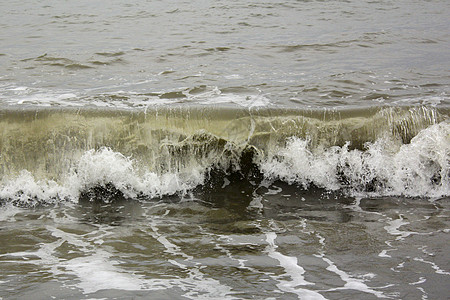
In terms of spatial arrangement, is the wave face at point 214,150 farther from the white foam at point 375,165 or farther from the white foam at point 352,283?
the white foam at point 352,283

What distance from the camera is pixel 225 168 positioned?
5797mm

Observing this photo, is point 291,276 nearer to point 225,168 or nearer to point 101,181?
point 225,168

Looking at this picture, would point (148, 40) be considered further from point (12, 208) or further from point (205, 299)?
point (205, 299)

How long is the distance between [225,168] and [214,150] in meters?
0.25

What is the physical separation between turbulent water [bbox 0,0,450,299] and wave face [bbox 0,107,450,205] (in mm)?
18

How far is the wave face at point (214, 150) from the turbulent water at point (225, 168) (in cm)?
2

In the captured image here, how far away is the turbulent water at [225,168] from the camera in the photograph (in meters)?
3.28

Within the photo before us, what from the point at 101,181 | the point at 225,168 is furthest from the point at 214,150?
the point at 101,181

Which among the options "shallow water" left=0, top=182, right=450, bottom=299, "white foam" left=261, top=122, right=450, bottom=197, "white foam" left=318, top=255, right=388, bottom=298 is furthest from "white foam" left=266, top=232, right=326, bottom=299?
"white foam" left=261, top=122, right=450, bottom=197

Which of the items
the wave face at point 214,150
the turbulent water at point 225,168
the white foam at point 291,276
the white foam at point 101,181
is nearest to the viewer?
the white foam at point 291,276

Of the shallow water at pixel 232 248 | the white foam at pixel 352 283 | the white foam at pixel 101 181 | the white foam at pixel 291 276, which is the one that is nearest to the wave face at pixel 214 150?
the white foam at pixel 101 181

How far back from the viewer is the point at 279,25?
12242 mm

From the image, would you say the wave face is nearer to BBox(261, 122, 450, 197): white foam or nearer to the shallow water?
BBox(261, 122, 450, 197): white foam

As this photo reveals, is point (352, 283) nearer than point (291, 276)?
Yes
